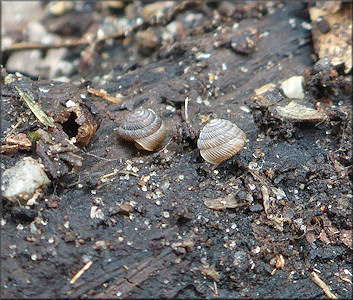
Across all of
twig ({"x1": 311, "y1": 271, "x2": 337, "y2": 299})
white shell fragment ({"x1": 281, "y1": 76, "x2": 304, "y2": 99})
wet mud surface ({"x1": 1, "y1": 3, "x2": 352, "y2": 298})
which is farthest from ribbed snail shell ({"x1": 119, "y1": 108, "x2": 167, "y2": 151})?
twig ({"x1": 311, "y1": 271, "x2": 337, "y2": 299})

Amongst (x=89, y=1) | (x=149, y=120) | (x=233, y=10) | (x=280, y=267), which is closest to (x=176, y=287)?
(x=280, y=267)

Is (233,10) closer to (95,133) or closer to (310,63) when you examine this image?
(310,63)

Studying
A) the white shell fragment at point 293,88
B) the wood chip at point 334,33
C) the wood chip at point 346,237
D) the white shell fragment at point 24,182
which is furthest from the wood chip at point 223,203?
the wood chip at point 334,33

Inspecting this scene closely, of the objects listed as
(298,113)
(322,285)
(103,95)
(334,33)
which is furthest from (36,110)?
(334,33)

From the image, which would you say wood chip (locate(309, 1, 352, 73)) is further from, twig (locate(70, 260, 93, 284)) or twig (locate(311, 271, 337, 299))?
twig (locate(70, 260, 93, 284))

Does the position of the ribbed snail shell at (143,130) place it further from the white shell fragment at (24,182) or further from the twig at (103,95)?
the white shell fragment at (24,182)

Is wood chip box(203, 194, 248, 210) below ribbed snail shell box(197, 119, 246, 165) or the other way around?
below
